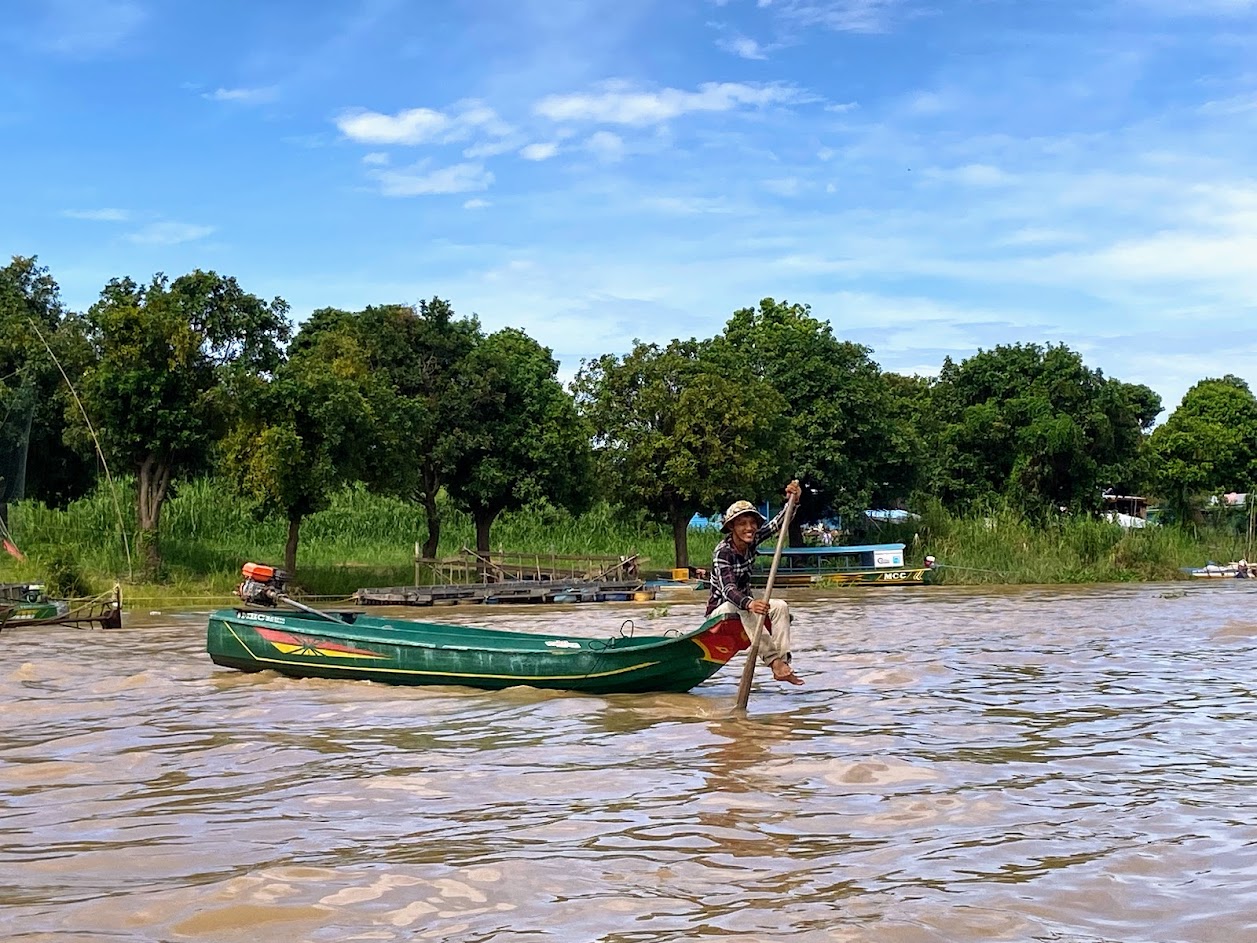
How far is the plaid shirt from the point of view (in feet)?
33.0

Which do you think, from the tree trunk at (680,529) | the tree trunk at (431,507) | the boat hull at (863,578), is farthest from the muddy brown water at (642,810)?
the tree trunk at (680,529)

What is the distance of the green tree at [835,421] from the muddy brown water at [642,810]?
2481cm

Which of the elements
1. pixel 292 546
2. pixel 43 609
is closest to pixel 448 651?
pixel 43 609

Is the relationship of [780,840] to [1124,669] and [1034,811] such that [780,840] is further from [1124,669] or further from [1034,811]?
[1124,669]

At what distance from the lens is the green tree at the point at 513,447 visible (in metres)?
34.5

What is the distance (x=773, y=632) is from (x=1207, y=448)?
137 feet

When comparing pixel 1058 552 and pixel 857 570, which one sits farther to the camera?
pixel 857 570

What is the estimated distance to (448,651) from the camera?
A: 11703mm

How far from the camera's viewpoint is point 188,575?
30203 millimetres

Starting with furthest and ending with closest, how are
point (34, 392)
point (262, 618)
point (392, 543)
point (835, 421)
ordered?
point (392, 543) → point (835, 421) → point (34, 392) → point (262, 618)

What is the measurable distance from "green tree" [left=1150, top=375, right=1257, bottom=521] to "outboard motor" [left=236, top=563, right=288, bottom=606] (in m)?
38.0

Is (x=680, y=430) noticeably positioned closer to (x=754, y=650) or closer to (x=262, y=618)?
(x=262, y=618)

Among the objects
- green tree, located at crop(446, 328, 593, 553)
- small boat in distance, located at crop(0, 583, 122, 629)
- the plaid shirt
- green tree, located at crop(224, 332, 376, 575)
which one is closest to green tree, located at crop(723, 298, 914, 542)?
green tree, located at crop(446, 328, 593, 553)

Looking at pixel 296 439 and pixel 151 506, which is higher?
pixel 296 439
